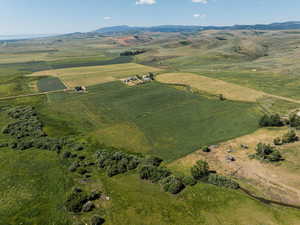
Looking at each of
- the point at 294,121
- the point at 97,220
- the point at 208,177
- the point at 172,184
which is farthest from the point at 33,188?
the point at 294,121

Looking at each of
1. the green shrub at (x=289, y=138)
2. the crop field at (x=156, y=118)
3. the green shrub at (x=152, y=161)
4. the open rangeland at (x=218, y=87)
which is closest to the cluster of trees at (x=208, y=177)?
the crop field at (x=156, y=118)

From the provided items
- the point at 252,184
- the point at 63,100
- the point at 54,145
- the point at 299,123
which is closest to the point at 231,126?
the point at 299,123

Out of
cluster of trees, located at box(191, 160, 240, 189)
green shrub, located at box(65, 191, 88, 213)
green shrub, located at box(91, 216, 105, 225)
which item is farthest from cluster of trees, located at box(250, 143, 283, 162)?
green shrub, located at box(65, 191, 88, 213)

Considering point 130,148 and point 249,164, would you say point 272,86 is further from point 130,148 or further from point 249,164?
point 130,148

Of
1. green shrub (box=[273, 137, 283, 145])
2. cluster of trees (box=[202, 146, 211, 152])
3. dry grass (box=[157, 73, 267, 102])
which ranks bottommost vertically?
cluster of trees (box=[202, 146, 211, 152])

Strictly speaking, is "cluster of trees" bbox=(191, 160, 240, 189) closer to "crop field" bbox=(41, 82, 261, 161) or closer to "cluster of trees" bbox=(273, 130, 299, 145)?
"crop field" bbox=(41, 82, 261, 161)

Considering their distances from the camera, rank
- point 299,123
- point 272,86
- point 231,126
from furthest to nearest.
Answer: point 272,86 → point 231,126 → point 299,123

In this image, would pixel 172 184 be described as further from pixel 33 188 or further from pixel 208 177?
pixel 33 188
